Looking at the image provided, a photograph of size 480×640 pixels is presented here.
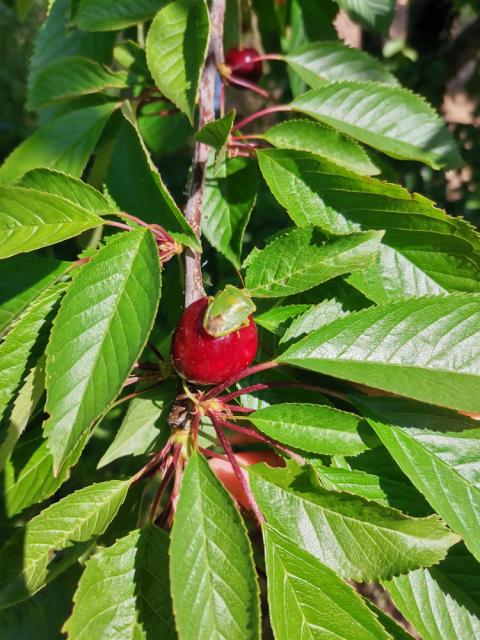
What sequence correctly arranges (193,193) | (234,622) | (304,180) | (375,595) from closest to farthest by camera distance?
(234,622) → (304,180) → (193,193) → (375,595)

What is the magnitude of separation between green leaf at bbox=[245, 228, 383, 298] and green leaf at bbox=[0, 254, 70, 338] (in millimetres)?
273

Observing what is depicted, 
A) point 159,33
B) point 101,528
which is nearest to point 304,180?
point 159,33

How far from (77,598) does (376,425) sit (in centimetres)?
43

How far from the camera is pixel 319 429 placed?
77cm

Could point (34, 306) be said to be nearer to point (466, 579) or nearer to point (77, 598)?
point (77, 598)

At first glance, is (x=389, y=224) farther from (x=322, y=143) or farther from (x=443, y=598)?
(x=443, y=598)

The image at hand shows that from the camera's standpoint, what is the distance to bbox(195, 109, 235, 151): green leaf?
2.67 feet

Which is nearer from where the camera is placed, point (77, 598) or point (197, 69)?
point (77, 598)

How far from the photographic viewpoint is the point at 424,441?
79 centimetres

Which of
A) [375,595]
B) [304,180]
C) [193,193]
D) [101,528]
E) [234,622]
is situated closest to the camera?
[234,622]

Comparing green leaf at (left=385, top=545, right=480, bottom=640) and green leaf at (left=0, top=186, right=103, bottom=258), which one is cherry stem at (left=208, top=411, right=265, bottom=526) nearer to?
green leaf at (left=385, top=545, right=480, bottom=640)

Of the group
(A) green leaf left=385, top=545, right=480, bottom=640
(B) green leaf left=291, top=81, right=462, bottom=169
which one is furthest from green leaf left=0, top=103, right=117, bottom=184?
(A) green leaf left=385, top=545, right=480, bottom=640

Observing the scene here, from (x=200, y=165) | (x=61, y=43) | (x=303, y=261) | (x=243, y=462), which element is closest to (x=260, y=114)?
(x=200, y=165)

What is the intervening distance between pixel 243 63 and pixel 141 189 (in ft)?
1.92
